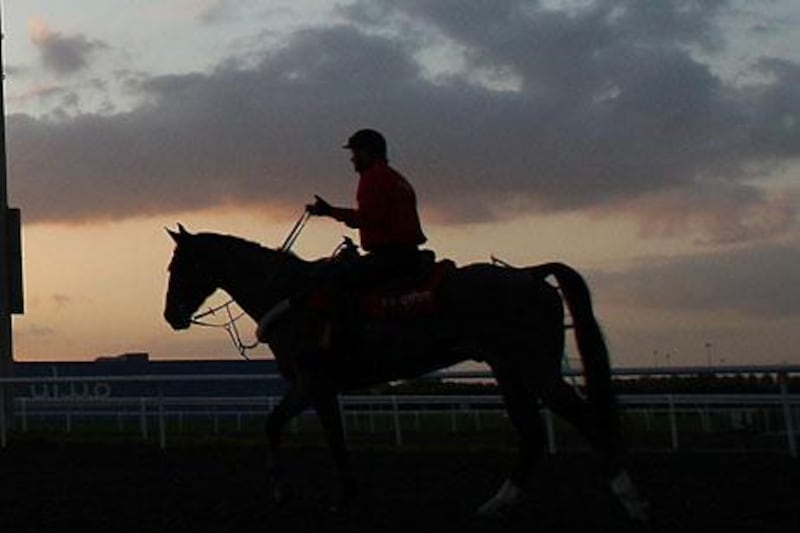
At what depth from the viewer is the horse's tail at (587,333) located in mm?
7840

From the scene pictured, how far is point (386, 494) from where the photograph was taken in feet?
31.6

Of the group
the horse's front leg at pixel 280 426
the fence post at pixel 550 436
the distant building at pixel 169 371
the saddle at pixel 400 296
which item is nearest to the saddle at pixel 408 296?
the saddle at pixel 400 296

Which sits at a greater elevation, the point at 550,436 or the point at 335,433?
the point at 550,436

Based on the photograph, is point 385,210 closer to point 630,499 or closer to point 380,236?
point 380,236

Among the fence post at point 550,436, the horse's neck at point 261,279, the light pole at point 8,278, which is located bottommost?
the fence post at point 550,436

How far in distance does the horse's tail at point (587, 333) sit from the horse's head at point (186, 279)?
7.93 feet

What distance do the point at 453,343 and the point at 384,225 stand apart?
83cm

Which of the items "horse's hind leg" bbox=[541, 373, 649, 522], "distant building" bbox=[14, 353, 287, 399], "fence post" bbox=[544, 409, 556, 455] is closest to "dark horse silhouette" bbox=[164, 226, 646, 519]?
"horse's hind leg" bbox=[541, 373, 649, 522]

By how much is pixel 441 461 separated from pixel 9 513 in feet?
18.2

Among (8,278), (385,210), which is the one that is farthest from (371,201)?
(8,278)

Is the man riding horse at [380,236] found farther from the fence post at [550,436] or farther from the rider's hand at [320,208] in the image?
the fence post at [550,436]

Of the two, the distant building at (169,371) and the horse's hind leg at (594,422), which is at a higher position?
the distant building at (169,371)

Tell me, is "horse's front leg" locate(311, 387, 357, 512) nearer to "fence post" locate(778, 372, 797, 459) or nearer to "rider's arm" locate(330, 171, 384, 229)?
"rider's arm" locate(330, 171, 384, 229)

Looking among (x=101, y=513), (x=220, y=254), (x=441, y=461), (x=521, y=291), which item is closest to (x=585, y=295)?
(x=521, y=291)
